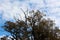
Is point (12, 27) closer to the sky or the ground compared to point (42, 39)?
closer to the sky

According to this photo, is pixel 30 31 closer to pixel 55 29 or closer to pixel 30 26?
pixel 30 26

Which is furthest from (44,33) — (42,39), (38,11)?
(38,11)

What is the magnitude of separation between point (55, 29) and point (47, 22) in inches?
89.1

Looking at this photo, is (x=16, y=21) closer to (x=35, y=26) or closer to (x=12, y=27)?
(x=12, y=27)

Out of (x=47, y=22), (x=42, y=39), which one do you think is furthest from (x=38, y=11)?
(x=42, y=39)

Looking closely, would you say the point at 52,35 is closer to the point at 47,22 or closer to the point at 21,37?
the point at 47,22

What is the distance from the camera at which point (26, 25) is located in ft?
154

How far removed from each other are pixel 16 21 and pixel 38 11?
5361 mm

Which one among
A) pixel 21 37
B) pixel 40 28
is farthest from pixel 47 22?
pixel 21 37

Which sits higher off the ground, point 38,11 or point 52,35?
point 38,11

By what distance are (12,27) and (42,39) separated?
22.4 ft

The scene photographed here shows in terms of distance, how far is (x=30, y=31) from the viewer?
153 ft

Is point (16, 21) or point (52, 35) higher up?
point (16, 21)

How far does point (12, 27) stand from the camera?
159 ft
